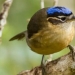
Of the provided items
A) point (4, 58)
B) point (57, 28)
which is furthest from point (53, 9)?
point (4, 58)

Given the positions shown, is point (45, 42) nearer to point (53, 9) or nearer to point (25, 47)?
point (53, 9)

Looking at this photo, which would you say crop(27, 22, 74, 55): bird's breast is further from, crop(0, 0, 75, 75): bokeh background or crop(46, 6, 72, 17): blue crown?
crop(0, 0, 75, 75): bokeh background

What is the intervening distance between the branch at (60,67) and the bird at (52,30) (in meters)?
0.10

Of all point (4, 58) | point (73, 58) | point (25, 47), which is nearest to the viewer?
point (73, 58)

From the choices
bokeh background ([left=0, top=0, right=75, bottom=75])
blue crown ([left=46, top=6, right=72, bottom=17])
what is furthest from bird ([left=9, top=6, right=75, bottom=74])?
bokeh background ([left=0, top=0, right=75, bottom=75])

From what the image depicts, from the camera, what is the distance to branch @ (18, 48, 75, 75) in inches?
132

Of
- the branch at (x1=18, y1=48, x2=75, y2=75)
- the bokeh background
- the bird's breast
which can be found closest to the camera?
the branch at (x1=18, y1=48, x2=75, y2=75)

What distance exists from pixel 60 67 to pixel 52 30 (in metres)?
0.31

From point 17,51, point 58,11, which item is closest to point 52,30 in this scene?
point 58,11

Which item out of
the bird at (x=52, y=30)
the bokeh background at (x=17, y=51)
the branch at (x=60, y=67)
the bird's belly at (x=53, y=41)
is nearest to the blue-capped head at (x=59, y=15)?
the bird at (x=52, y=30)

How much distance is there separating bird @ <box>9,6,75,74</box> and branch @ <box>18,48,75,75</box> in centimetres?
10

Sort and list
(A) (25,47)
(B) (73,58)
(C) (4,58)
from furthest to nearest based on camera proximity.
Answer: (A) (25,47) → (C) (4,58) → (B) (73,58)

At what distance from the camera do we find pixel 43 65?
11.8 feet

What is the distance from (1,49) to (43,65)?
75cm
